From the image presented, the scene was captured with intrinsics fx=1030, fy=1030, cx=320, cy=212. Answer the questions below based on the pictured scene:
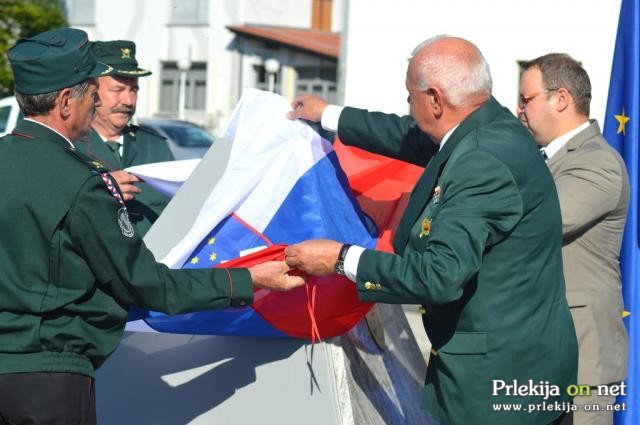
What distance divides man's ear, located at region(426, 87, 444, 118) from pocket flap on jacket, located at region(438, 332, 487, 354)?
2.14 feet

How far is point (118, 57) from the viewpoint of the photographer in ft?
15.6

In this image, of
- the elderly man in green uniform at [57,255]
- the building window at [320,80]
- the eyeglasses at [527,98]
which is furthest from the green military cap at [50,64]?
the building window at [320,80]

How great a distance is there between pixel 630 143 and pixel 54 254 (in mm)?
2743

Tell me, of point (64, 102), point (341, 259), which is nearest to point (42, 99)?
point (64, 102)

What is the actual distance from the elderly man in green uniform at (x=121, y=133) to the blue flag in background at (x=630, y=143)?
203 centimetres

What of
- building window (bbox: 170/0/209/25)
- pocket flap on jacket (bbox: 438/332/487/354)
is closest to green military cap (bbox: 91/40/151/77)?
pocket flap on jacket (bbox: 438/332/487/354)

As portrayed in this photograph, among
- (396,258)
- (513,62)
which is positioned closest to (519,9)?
(513,62)

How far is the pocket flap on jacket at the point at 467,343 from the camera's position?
295 cm

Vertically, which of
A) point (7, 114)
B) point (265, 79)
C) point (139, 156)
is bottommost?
point (265, 79)

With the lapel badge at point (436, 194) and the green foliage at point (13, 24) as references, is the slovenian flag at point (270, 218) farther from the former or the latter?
the green foliage at point (13, 24)

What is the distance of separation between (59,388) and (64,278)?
298 millimetres

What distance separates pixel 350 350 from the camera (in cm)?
377

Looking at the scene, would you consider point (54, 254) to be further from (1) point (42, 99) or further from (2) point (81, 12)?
(2) point (81, 12)

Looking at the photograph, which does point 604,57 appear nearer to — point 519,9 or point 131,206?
point 519,9
